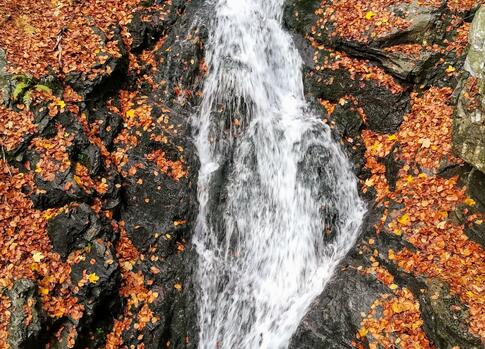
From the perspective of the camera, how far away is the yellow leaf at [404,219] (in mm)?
6742

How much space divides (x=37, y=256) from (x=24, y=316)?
99 cm

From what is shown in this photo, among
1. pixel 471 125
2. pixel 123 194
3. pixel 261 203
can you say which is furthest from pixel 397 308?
pixel 123 194

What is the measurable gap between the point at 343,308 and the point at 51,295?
4.89 m

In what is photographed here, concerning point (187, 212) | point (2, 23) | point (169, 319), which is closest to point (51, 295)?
point (169, 319)

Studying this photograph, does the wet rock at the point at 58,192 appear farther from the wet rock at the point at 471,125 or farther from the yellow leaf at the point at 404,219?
the wet rock at the point at 471,125

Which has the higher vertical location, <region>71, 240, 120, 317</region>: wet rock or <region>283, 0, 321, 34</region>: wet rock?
<region>283, 0, 321, 34</region>: wet rock

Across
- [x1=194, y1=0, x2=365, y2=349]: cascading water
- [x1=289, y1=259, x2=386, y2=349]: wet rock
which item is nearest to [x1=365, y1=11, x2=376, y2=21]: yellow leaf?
[x1=194, y1=0, x2=365, y2=349]: cascading water

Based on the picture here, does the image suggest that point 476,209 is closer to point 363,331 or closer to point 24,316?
point 363,331

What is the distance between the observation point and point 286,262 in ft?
25.1

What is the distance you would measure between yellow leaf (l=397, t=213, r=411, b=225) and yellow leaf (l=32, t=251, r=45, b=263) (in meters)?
6.29

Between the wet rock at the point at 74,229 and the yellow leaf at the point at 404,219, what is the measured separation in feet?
17.8

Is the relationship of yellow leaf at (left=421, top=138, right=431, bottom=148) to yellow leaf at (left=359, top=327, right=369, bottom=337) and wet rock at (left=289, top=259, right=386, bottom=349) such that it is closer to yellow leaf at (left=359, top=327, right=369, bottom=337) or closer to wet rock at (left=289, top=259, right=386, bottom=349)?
wet rock at (left=289, top=259, right=386, bottom=349)

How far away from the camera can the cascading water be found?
7.31 metres

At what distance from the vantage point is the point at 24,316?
5.88 m
